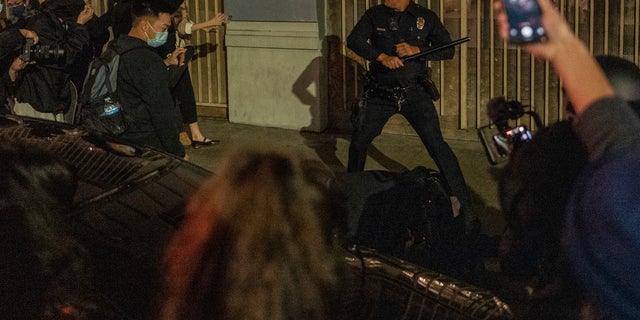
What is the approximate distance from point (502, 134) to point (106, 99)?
2.86 metres

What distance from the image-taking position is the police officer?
21.5ft

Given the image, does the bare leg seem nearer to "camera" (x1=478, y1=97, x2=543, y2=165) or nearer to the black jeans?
the black jeans

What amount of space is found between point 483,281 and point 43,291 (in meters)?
3.21

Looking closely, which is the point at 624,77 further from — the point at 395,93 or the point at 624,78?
the point at 395,93

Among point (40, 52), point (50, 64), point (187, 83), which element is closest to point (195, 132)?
point (187, 83)

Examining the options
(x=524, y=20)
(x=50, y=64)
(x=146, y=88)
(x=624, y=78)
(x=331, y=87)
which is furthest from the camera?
(x=331, y=87)

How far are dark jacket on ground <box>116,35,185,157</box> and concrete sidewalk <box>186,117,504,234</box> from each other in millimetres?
2009

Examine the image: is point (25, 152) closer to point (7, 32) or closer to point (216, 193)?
point (216, 193)

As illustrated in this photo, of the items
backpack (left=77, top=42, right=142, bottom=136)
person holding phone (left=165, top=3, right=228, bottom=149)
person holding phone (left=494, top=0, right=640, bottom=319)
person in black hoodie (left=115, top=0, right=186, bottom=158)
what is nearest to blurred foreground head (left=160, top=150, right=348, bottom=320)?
person holding phone (left=494, top=0, right=640, bottom=319)

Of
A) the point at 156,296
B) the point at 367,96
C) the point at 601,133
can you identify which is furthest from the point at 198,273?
the point at 367,96

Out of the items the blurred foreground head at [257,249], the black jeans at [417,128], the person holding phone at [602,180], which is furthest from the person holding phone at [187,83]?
the person holding phone at [602,180]

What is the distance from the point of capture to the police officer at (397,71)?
6.55m

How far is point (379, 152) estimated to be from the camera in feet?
28.7

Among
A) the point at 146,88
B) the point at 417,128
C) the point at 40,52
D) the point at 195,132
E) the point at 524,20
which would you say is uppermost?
the point at 524,20
